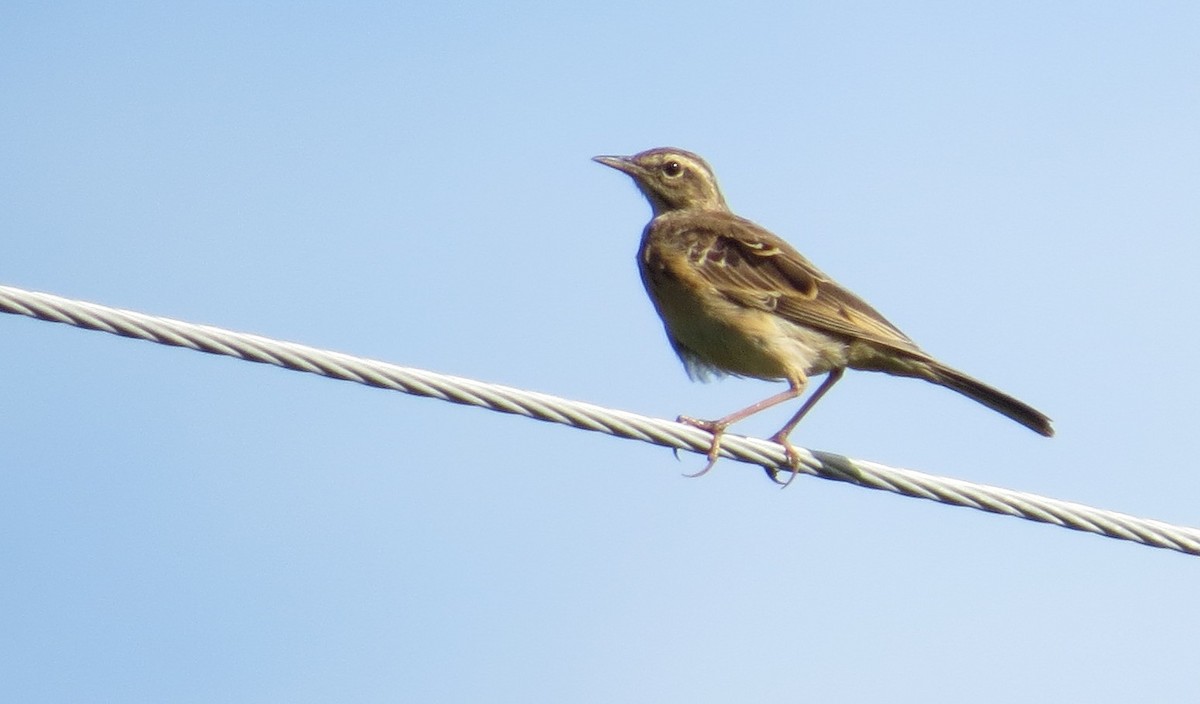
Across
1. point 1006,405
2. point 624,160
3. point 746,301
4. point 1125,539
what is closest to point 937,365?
point 1006,405

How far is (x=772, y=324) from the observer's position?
36.2ft

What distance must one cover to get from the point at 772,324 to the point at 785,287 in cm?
34

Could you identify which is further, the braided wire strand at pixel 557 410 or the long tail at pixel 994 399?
the long tail at pixel 994 399

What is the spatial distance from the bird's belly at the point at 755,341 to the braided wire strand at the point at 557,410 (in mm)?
2472

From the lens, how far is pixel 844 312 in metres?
11.0

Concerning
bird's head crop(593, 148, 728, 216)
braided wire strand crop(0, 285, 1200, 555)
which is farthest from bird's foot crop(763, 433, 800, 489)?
bird's head crop(593, 148, 728, 216)

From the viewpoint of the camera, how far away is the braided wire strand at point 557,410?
6086mm

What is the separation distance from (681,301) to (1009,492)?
13.8 ft

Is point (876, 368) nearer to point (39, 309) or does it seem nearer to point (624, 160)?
point (624, 160)

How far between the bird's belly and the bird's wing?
78mm

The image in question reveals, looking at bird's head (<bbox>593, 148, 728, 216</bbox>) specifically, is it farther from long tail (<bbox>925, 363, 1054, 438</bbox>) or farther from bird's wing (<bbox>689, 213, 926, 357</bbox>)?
long tail (<bbox>925, 363, 1054, 438</bbox>)

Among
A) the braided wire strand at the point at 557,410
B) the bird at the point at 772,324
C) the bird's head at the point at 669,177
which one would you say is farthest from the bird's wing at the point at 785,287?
the braided wire strand at the point at 557,410

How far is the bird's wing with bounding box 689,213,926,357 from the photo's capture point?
35.7 feet

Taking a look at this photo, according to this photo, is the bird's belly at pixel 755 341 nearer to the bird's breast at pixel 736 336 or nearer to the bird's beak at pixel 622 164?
the bird's breast at pixel 736 336
